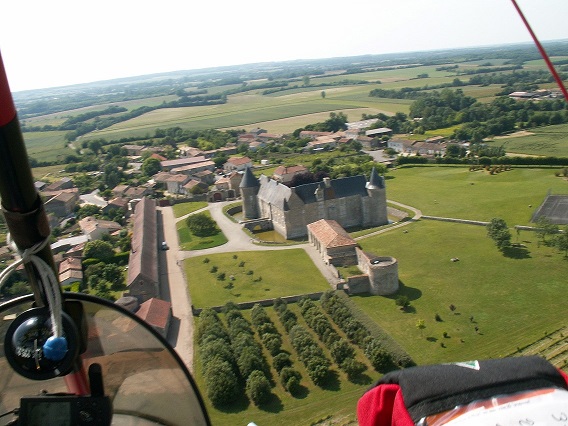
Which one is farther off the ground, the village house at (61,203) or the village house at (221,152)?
the village house at (61,203)

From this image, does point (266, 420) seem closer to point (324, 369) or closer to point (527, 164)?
point (324, 369)

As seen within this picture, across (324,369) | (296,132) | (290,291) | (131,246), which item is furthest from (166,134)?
(324,369)

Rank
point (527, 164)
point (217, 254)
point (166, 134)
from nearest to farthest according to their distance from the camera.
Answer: point (217, 254) → point (527, 164) → point (166, 134)

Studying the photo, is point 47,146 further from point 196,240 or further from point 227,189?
point 196,240

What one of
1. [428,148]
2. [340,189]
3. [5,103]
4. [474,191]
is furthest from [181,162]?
[5,103]

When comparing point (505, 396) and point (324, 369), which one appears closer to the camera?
point (505, 396)

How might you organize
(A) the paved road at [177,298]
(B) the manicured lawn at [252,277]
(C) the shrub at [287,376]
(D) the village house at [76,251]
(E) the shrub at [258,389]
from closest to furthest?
1. (E) the shrub at [258,389]
2. (C) the shrub at [287,376]
3. (A) the paved road at [177,298]
4. (B) the manicured lawn at [252,277]
5. (D) the village house at [76,251]

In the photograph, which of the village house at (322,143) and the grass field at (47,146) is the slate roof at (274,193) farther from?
the grass field at (47,146)

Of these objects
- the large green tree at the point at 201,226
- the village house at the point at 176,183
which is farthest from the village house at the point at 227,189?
the large green tree at the point at 201,226
